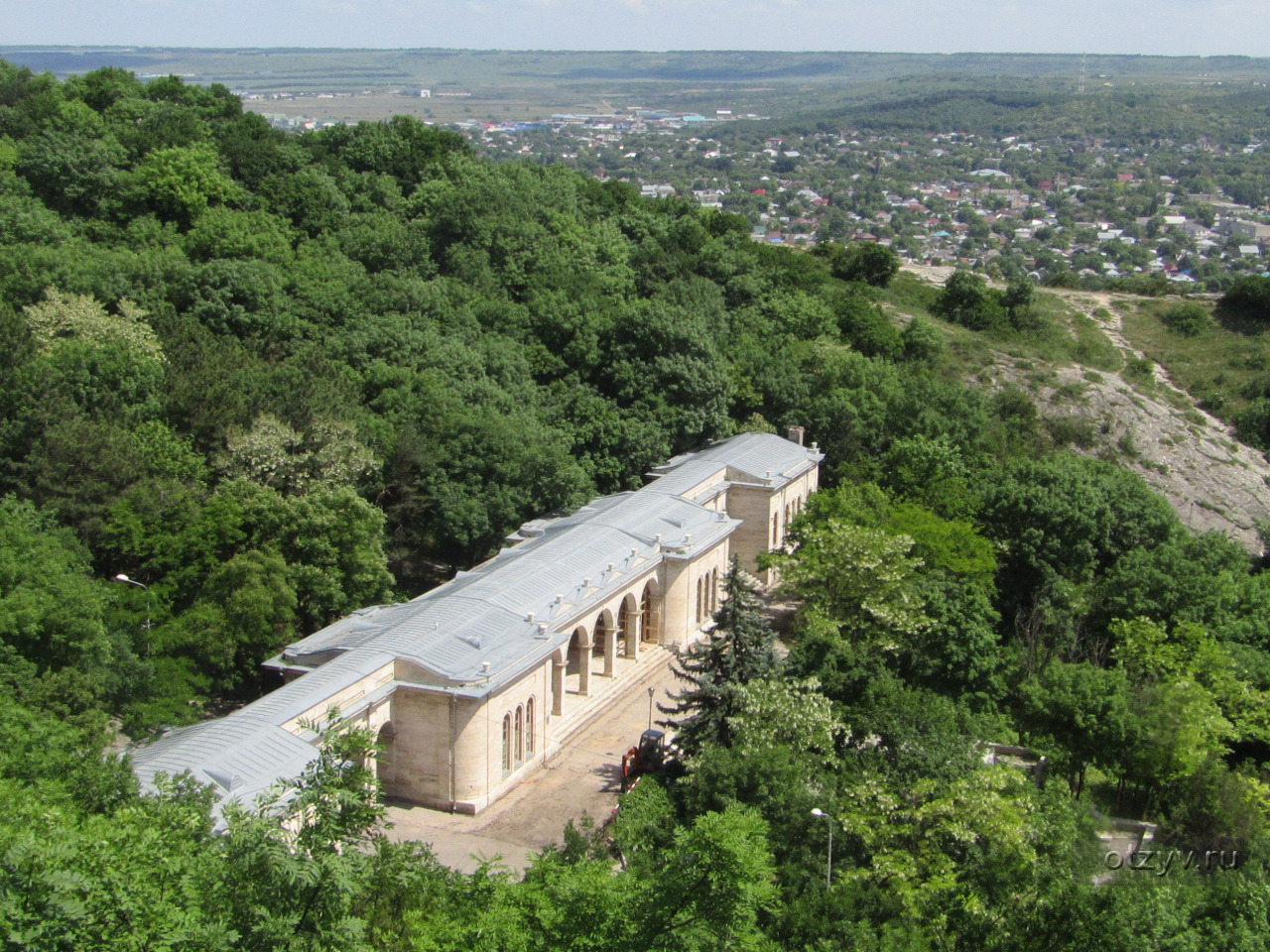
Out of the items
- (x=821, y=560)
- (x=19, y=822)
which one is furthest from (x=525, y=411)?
(x=19, y=822)

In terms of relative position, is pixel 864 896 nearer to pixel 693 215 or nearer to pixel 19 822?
pixel 19 822

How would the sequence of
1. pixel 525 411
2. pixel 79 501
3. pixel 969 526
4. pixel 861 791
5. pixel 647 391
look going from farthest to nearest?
pixel 647 391
pixel 525 411
pixel 969 526
pixel 79 501
pixel 861 791

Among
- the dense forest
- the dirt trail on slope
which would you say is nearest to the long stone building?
the dense forest

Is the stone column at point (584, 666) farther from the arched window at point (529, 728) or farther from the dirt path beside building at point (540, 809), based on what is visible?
the arched window at point (529, 728)

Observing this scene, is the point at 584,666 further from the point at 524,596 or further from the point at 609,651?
the point at 524,596

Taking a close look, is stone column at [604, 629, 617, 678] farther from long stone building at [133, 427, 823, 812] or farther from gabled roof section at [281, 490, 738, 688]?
gabled roof section at [281, 490, 738, 688]

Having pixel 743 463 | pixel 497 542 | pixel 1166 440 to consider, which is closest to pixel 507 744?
pixel 497 542
